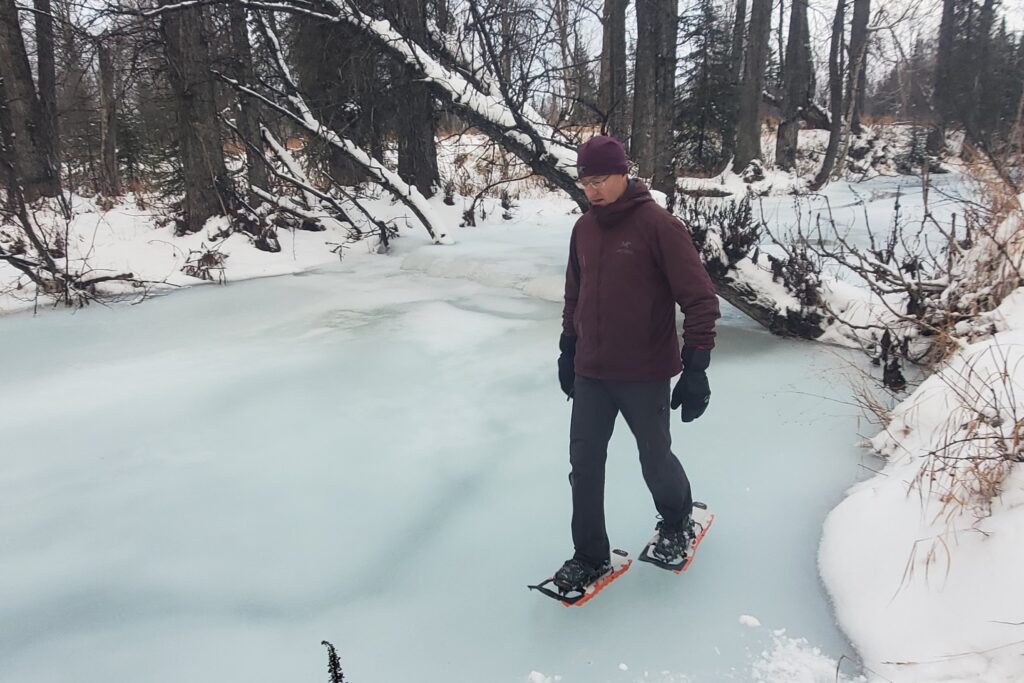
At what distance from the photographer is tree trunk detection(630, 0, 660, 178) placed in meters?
10.8

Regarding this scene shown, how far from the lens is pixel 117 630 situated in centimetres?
262

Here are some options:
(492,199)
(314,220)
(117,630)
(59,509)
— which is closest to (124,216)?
(314,220)

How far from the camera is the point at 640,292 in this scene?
2.48 metres

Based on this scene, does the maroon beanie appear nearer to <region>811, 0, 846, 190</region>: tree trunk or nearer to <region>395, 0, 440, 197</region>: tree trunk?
<region>395, 0, 440, 197</region>: tree trunk

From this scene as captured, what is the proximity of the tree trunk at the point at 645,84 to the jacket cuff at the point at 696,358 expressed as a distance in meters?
9.10

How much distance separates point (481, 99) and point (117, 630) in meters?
7.00

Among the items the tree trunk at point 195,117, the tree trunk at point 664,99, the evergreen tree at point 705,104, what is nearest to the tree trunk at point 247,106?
the tree trunk at point 195,117

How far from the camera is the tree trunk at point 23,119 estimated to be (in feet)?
32.1

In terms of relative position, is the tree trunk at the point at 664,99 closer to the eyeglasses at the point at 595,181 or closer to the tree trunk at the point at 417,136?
the tree trunk at the point at 417,136

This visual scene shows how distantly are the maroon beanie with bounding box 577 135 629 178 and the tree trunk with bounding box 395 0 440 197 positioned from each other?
851cm

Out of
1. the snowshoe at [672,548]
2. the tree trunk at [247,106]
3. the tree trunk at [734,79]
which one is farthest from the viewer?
the tree trunk at [734,79]

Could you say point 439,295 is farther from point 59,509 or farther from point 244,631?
point 244,631

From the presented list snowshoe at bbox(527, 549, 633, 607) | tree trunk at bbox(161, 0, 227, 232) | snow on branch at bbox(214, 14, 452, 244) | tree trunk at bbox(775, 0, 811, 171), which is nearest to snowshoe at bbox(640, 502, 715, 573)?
snowshoe at bbox(527, 549, 633, 607)

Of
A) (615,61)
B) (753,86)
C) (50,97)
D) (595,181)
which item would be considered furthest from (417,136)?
(595,181)
